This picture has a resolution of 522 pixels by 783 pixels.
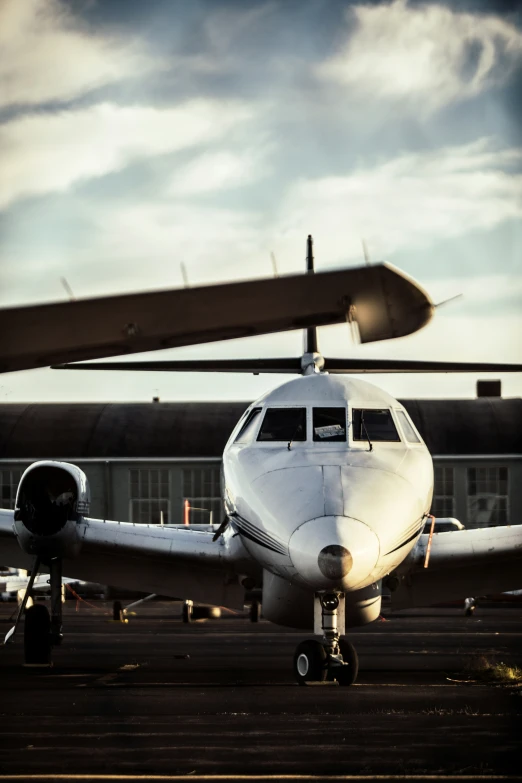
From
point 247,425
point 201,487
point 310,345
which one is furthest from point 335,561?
point 201,487

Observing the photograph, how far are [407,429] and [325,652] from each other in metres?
3.20

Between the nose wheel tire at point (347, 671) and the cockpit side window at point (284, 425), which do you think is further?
the cockpit side window at point (284, 425)

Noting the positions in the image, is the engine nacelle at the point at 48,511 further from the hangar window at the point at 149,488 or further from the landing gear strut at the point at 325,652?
the hangar window at the point at 149,488

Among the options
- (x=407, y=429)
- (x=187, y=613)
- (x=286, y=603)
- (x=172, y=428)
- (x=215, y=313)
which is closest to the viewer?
(x=215, y=313)

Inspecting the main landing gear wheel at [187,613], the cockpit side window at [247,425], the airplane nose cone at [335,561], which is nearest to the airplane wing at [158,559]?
the cockpit side window at [247,425]

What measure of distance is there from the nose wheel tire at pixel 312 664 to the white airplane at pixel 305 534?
0.04 feet

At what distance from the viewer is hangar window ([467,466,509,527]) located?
44.8m

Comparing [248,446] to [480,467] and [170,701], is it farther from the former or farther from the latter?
[480,467]

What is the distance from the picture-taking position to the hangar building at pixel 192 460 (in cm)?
4512

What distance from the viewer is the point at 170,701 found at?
1126cm

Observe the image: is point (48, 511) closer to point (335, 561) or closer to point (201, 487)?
point (335, 561)

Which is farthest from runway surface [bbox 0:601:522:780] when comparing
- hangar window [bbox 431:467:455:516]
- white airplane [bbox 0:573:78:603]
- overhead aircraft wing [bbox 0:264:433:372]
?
hangar window [bbox 431:467:455:516]

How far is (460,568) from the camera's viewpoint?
16.0m

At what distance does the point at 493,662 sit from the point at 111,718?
7.14m
